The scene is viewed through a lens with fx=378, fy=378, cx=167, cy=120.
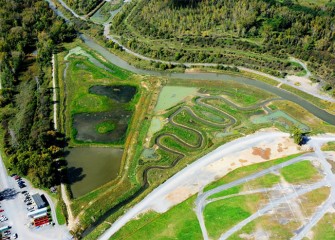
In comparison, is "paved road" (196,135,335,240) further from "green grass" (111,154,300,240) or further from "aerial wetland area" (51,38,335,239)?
"green grass" (111,154,300,240)

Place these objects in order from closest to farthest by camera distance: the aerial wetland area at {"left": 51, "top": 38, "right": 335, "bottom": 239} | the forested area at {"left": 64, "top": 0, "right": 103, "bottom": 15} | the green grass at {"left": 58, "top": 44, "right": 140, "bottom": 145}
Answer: the aerial wetland area at {"left": 51, "top": 38, "right": 335, "bottom": 239}
the green grass at {"left": 58, "top": 44, "right": 140, "bottom": 145}
the forested area at {"left": 64, "top": 0, "right": 103, "bottom": 15}

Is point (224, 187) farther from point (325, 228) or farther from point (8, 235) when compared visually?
point (8, 235)

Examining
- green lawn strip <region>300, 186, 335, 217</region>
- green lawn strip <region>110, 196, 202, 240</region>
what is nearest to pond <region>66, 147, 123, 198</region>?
green lawn strip <region>110, 196, 202, 240</region>

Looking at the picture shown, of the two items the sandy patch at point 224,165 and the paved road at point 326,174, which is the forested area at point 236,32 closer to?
the paved road at point 326,174

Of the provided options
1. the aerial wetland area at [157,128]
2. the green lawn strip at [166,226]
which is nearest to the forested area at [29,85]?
the aerial wetland area at [157,128]

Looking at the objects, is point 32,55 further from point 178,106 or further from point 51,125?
point 178,106

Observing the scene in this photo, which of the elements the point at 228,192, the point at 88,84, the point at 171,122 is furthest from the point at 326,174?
the point at 88,84
